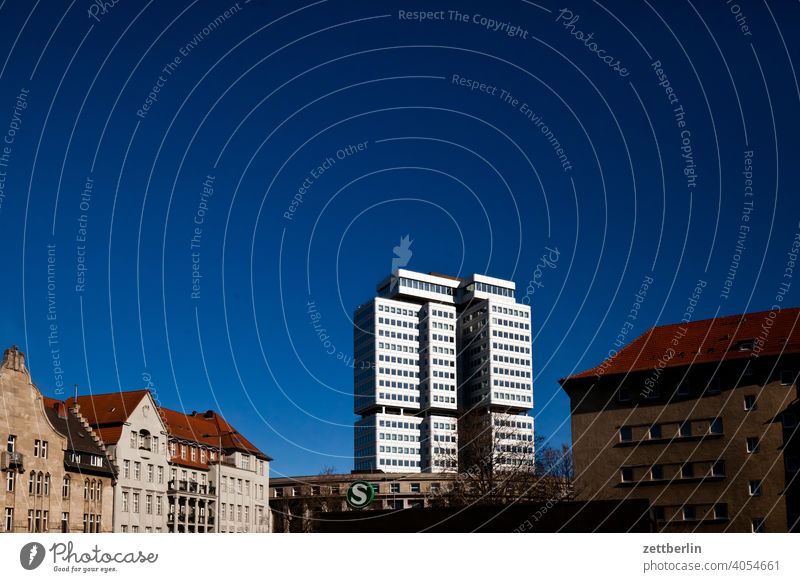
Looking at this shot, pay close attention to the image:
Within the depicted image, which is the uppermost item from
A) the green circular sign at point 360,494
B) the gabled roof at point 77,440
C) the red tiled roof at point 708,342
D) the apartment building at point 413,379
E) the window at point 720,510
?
the apartment building at point 413,379

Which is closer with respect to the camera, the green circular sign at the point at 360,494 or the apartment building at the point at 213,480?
the green circular sign at the point at 360,494

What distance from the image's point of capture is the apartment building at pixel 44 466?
4569 cm

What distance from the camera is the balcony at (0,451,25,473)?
43334 millimetres

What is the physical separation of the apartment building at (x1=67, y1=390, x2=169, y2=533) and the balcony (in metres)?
7.98

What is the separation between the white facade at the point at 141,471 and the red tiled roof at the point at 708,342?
24712 mm

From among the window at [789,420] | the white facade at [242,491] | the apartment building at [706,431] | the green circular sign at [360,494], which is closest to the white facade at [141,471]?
the white facade at [242,491]

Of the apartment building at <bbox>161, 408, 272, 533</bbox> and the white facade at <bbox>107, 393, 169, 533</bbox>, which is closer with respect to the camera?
the white facade at <bbox>107, 393, 169, 533</bbox>

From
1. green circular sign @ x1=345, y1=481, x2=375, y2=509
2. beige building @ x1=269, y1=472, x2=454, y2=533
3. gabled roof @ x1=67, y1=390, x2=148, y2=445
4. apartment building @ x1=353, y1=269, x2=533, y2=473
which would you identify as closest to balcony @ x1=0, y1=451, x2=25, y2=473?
gabled roof @ x1=67, y1=390, x2=148, y2=445

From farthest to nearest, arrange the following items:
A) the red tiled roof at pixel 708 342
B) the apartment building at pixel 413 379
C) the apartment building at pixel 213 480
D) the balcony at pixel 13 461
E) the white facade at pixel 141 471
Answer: the apartment building at pixel 413 379 < the red tiled roof at pixel 708 342 < the apartment building at pixel 213 480 < the white facade at pixel 141 471 < the balcony at pixel 13 461

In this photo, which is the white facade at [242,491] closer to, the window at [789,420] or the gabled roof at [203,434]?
the gabled roof at [203,434]

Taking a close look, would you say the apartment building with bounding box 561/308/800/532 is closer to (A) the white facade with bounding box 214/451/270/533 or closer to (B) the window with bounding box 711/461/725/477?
(B) the window with bounding box 711/461/725/477
